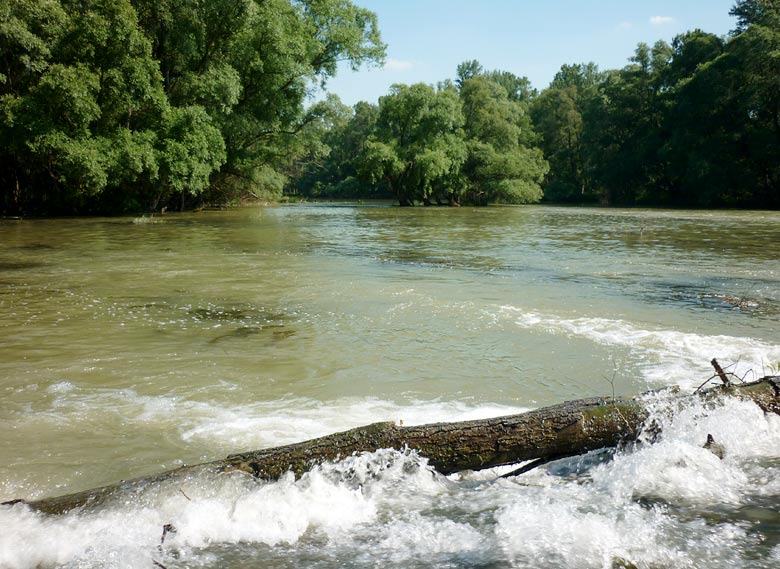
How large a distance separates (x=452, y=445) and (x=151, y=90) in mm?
29905

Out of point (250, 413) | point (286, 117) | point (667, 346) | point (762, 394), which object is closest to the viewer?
point (762, 394)

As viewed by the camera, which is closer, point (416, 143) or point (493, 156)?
point (416, 143)

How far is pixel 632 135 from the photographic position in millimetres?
68562

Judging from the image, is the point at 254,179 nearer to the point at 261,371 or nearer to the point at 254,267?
the point at 254,267

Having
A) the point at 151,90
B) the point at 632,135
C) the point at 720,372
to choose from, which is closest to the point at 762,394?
the point at 720,372

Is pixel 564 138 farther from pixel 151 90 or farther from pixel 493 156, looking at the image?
pixel 151 90

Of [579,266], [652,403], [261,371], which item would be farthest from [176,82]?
[652,403]

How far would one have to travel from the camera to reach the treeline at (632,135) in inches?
1988

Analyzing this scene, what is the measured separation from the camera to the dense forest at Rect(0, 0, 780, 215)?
27.6 metres

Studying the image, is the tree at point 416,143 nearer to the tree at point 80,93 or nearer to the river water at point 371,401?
the tree at point 80,93

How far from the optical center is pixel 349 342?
7691 millimetres

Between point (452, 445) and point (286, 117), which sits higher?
point (286, 117)

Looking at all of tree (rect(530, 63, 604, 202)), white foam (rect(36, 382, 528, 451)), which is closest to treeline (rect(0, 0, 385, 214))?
white foam (rect(36, 382, 528, 451))

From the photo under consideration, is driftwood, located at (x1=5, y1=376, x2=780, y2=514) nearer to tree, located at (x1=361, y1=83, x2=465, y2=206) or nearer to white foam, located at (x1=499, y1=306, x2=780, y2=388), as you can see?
white foam, located at (x1=499, y1=306, x2=780, y2=388)
